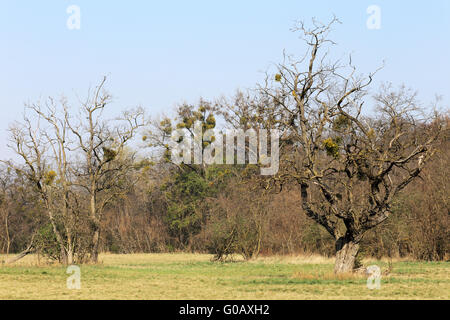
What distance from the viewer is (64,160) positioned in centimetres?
3294

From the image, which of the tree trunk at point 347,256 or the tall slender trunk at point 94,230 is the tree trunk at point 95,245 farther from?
the tree trunk at point 347,256

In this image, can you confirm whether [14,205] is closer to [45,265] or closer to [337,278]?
[45,265]

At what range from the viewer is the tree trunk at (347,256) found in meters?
23.1

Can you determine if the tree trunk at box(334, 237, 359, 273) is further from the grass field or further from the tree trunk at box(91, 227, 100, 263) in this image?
the tree trunk at box(91, 227, 100, 263)

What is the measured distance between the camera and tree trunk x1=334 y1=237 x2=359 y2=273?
23062 millimetres

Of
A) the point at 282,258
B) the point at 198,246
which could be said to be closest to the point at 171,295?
the point at 282,258

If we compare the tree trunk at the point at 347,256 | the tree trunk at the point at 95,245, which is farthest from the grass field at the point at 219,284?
the tree trunk at the point at 95,245

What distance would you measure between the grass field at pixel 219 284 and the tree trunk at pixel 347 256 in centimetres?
43

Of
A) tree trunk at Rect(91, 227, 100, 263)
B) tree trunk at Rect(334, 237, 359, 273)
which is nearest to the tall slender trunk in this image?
tree trunk at Rect(91, 227, 100, 263)

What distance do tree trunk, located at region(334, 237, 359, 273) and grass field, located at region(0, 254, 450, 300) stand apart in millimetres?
425

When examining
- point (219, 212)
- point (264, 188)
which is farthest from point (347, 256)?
point (219, 212)

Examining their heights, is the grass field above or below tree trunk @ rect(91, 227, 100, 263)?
below
